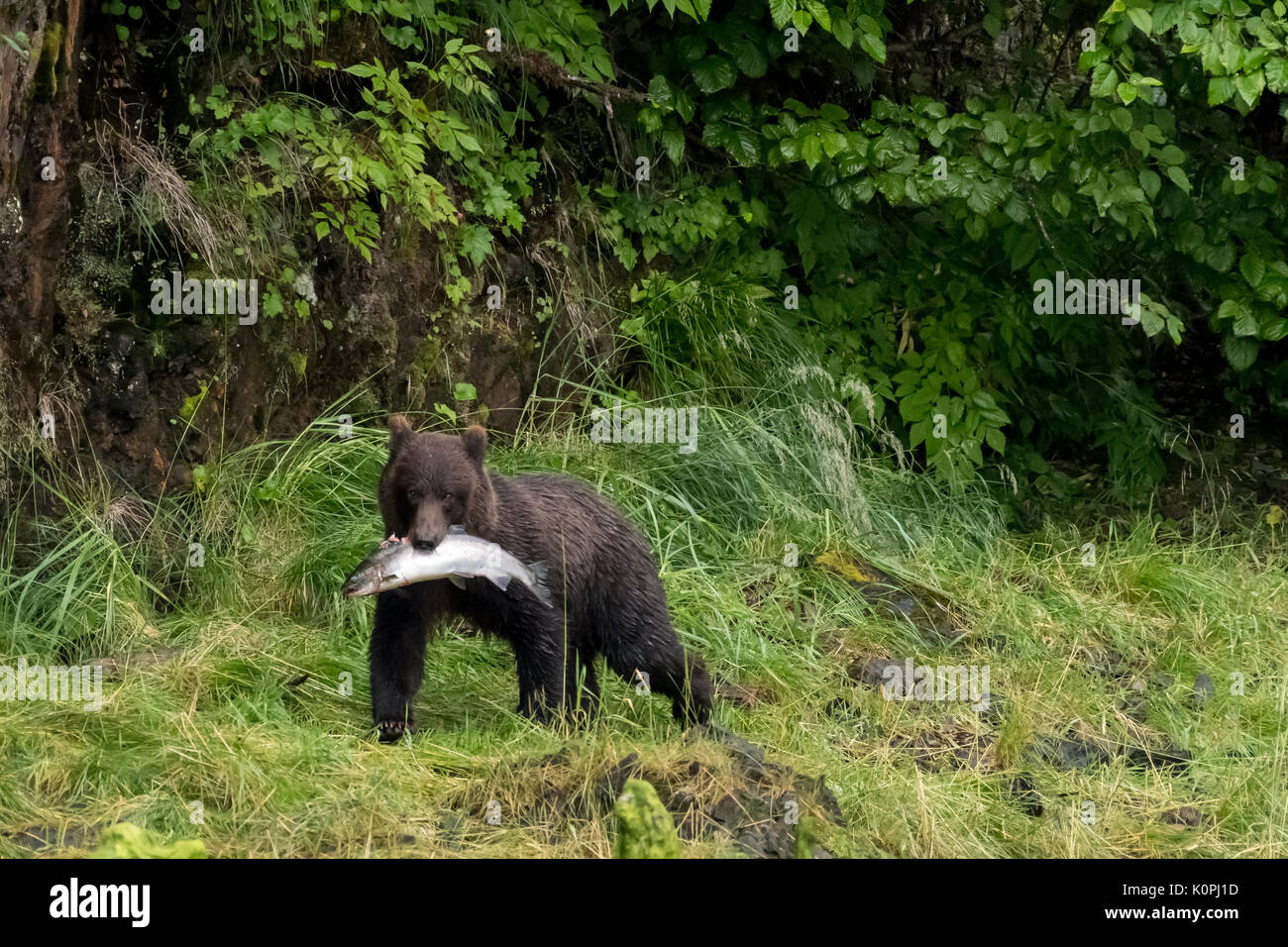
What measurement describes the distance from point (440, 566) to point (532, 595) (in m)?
0.41

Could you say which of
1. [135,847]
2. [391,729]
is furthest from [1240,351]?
[135,847]

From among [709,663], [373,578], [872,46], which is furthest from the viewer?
[872,46]

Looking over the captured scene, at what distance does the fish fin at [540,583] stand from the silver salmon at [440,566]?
4 centimetres

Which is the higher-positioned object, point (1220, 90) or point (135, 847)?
point (1220, 90)

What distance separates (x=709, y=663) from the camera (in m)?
5.57

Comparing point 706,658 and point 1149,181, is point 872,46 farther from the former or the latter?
point 706,658

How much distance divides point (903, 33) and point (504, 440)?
11.7 ft

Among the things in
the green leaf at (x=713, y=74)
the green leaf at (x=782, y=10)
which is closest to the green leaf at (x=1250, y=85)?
the green leaf at (x=782, y=10)

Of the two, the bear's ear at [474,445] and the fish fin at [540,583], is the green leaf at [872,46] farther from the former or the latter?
the fish fin at [540,583]

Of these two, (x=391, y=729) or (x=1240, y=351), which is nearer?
(x=391, y=729)

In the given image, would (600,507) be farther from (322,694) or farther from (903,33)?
(903,33)

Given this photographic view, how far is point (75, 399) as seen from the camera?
5.87 m

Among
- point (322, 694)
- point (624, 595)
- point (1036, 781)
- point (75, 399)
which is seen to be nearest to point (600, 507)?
point (624, 595)

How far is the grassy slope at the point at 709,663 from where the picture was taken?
4.03 metres
